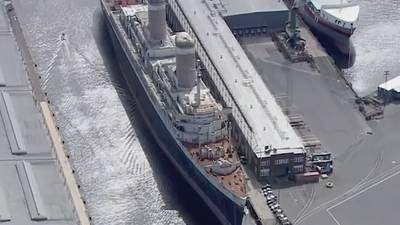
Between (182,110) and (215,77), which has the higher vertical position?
(215,77)

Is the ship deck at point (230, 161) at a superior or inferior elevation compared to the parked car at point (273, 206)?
superior

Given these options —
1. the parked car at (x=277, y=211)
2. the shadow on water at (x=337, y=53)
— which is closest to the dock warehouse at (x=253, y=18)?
the shadow on water at (x=337, y=53)

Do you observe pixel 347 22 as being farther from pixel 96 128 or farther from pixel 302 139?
pixel 96 128

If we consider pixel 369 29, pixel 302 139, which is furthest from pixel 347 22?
pixel 302 139

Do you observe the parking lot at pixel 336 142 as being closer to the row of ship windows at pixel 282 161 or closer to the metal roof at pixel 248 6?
the row of ship windows at pixel 282 161

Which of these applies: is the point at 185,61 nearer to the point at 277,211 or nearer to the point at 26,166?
the point at 277,211

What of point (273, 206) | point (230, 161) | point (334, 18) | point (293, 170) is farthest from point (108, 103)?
point (334, 18)

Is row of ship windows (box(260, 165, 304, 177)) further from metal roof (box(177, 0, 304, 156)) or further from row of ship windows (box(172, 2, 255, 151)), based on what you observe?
row of ship windows (box(172, 2, 255, 151))
